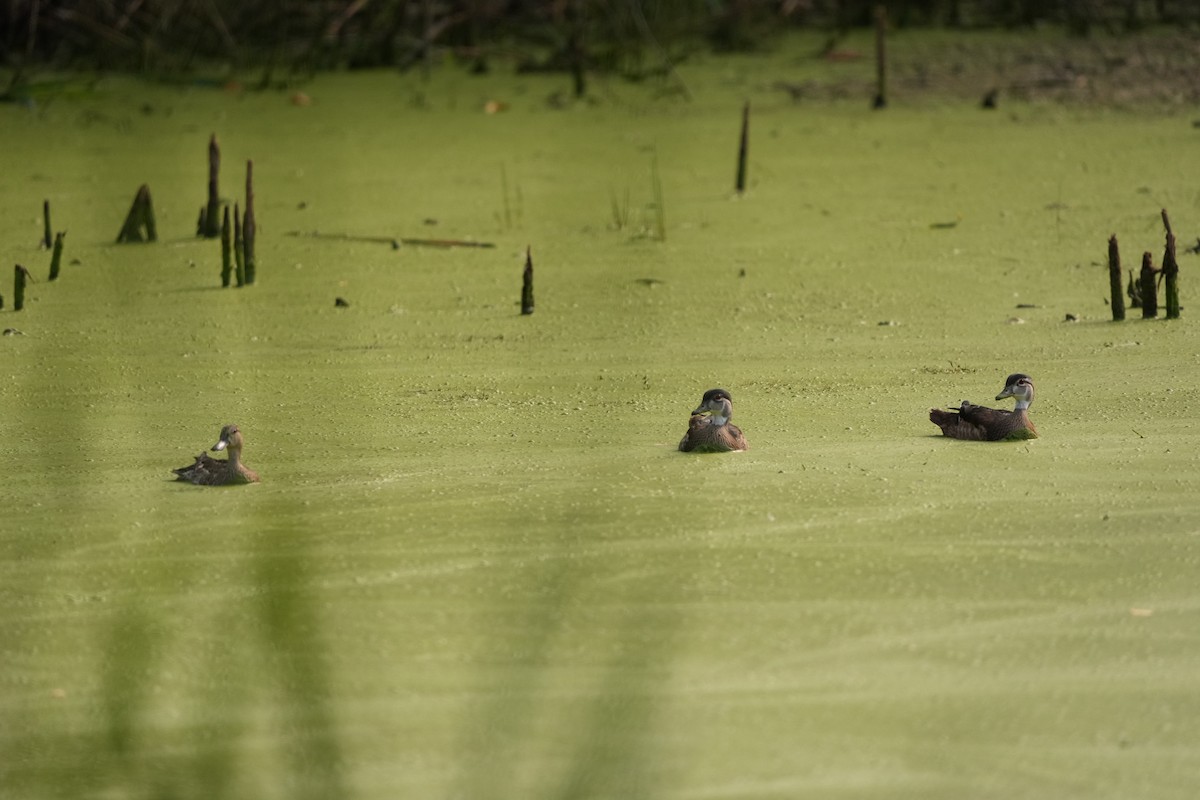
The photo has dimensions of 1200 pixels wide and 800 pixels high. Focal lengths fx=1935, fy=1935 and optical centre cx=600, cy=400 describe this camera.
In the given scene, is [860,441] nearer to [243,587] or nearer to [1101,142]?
[243,587]

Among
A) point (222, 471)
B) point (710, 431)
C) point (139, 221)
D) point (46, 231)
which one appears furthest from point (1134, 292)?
point (46, 231)

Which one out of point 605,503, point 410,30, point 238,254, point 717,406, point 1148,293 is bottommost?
point 605,503

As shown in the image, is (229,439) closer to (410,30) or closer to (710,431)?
(710,431)

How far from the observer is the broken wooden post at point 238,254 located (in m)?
3.34

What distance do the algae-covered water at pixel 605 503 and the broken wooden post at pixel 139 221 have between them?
1.1 inches

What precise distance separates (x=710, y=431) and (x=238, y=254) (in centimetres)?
139

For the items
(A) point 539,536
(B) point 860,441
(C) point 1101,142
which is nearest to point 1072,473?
(B) point 860,441

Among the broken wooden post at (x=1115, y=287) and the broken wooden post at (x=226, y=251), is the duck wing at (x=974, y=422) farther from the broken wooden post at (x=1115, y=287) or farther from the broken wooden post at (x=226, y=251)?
the broken wooden post at (x=226, y=251)

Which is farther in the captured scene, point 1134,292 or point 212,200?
point 212,200

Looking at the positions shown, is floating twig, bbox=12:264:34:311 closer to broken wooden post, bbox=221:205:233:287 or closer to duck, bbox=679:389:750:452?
broken wooden post, bbox=221:205:233:287

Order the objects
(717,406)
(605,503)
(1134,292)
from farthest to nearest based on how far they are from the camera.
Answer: (1134,292)
(717,406)
(605,503)

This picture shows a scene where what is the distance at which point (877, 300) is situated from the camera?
10.7 feet

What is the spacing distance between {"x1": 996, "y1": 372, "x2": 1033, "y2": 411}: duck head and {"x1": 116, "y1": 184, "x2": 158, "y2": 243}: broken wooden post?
6.61 feet

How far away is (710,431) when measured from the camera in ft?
7.31
